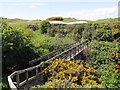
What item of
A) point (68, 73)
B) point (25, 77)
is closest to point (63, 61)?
point (68, 73)

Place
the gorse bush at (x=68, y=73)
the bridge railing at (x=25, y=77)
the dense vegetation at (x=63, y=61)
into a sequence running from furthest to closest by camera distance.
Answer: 1. the gorse bush at (x=68, y=73)
2. the dense vegetation at (x=63, y=61)
3. the bridge railing at (x=25, y=77)

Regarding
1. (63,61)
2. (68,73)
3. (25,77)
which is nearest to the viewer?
(68,73)

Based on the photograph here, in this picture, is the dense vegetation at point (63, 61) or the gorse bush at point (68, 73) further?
the gorse bush at point (68, 73)

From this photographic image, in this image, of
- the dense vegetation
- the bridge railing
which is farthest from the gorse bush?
the bridge railing

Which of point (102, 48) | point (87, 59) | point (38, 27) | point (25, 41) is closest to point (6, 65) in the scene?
point (25, 41)

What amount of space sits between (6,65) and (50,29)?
2138 centimetres

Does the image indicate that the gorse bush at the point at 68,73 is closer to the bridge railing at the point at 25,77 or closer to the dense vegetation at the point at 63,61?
→ the dense vegetation at the point at 63,61

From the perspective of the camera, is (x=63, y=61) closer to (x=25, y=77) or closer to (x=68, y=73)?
(x=68, y=73)

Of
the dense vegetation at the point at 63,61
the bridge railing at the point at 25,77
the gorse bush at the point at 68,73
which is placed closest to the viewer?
the bridge railing at the point at 25,77

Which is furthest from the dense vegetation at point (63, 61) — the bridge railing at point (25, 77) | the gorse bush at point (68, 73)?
the bridge railing at point (25, 77)

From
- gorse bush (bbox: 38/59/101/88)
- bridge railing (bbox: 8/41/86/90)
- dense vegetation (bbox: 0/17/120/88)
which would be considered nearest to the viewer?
bridge railing (bbox: 8/41/86/90)

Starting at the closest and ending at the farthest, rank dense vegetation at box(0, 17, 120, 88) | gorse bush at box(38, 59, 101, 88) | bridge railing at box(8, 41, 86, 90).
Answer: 1. bridge railing at box(8, 41, 86, 90)
2. dense vegetation at box(0, 17, 120, 88)
3. gorse bush at box(38, 59, 101, 88)

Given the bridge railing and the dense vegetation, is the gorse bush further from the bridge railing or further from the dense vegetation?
the bridge railing

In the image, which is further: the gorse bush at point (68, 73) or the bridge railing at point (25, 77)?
the gorse bush at point (68, 73)
